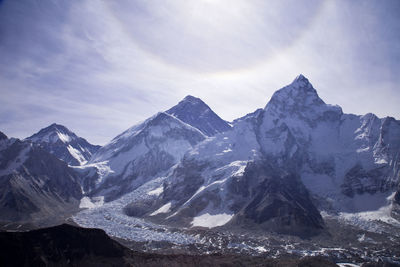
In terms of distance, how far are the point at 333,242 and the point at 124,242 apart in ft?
341

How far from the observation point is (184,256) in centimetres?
12188

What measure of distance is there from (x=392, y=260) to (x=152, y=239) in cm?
10875

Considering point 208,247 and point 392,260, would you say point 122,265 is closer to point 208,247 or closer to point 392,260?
point 208,247

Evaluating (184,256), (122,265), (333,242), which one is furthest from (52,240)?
(333,242)

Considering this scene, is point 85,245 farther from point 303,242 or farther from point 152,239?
point 303,242

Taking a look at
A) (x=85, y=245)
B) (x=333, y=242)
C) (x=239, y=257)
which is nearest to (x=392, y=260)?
(x=333, y=242)

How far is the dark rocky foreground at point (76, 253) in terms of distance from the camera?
96.1 m

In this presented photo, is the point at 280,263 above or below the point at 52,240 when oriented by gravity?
below

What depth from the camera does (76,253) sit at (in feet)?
343

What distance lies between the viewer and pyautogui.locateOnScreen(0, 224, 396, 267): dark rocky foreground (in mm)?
96125

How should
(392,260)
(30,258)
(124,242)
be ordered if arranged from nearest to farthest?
(30,258)
(392,260)
(124,242)

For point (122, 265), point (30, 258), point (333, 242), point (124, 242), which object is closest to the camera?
point (30, 258)

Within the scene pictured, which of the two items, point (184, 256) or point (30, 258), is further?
point (184, 256)

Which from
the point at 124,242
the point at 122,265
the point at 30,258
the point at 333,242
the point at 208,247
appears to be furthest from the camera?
the point at 333,242
